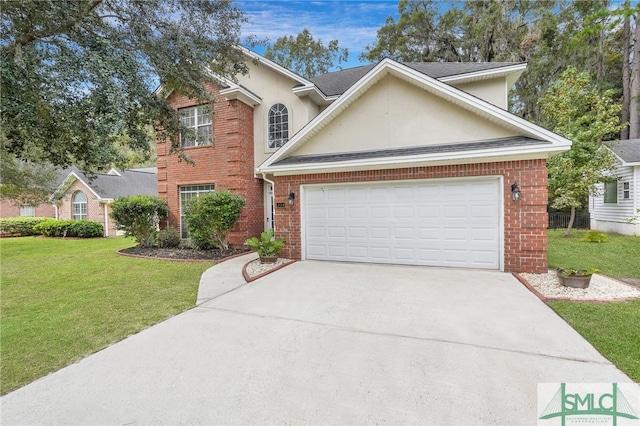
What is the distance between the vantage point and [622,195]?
562 inches

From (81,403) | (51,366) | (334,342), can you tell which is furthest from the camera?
(334,342)

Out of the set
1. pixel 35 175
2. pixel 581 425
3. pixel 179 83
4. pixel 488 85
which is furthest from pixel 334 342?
pixel 35 175

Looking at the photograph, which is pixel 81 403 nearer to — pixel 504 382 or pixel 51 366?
pixel 51 366

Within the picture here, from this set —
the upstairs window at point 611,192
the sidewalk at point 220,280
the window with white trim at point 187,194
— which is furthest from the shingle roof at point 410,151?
the upstairs window at point 611,192

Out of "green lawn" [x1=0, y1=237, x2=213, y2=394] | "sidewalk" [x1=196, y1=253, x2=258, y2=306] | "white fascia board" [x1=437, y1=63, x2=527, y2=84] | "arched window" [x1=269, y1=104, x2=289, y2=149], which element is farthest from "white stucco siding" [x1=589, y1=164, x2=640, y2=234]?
"green lawn" [x1=0, y1=237, x2=213, y2=394]

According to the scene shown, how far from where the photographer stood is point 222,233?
402 inches

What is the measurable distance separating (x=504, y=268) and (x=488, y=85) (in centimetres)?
695

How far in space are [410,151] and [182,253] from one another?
26.8ft

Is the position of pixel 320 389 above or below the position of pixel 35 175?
below

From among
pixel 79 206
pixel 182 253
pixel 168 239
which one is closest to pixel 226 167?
pixel 168 239

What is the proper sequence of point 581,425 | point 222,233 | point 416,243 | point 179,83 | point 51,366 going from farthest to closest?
1. point 222,233
2. point 416,243
3. point 179,83
4. point 51,366
5. point 581,425

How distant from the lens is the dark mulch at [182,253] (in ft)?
32.0

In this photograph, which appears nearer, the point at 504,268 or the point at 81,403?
the point at 81,403

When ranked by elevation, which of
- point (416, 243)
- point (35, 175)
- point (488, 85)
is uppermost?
point (488, 85)
